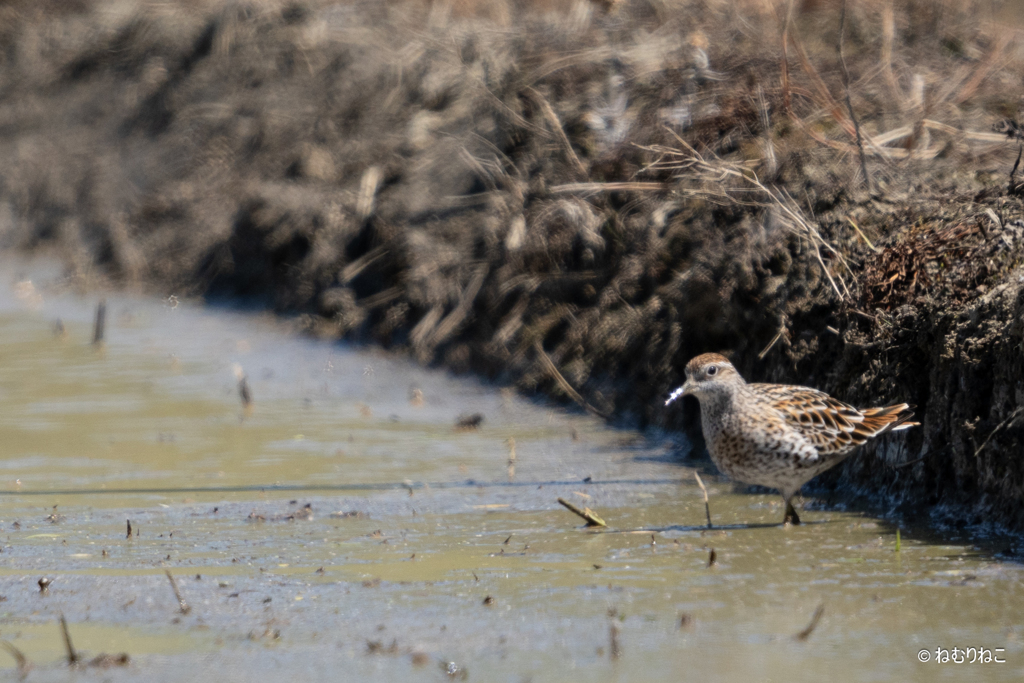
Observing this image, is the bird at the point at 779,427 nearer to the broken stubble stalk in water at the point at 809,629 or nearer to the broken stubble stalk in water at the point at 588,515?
the broken stubble stalk in water at the point at 588,515

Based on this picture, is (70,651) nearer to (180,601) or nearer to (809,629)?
(180,601)

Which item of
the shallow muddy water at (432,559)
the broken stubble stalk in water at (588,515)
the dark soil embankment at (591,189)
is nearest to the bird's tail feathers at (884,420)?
the dark soil embankment at (591,189)

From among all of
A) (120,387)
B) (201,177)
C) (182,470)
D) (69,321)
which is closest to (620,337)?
(182,470)

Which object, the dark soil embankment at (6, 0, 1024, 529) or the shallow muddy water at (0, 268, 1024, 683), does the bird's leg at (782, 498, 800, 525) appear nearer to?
the shallow muddy water at (0, 268, 1024, 683)

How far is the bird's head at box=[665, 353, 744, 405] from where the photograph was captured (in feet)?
20.6

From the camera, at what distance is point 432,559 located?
5.62 metres

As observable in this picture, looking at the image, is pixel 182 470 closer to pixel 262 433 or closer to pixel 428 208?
pixel 262 433

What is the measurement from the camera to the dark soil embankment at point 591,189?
6.60 meters

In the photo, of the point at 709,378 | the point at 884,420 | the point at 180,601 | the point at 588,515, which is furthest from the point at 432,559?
the point at 884,420

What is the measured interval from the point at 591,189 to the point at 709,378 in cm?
275

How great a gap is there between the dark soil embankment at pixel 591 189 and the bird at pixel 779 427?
30 cm

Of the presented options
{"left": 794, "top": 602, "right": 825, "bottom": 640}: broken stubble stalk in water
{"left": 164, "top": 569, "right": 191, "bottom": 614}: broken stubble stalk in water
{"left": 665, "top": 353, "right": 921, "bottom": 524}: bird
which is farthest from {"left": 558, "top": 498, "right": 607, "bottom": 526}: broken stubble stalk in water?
{"left": 164, "top": 569, "right": 191, "bottom": 614}: broken stubble stalk in water

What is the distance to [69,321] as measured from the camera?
1288cm

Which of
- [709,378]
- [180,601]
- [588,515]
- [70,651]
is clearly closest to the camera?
[70,651]
